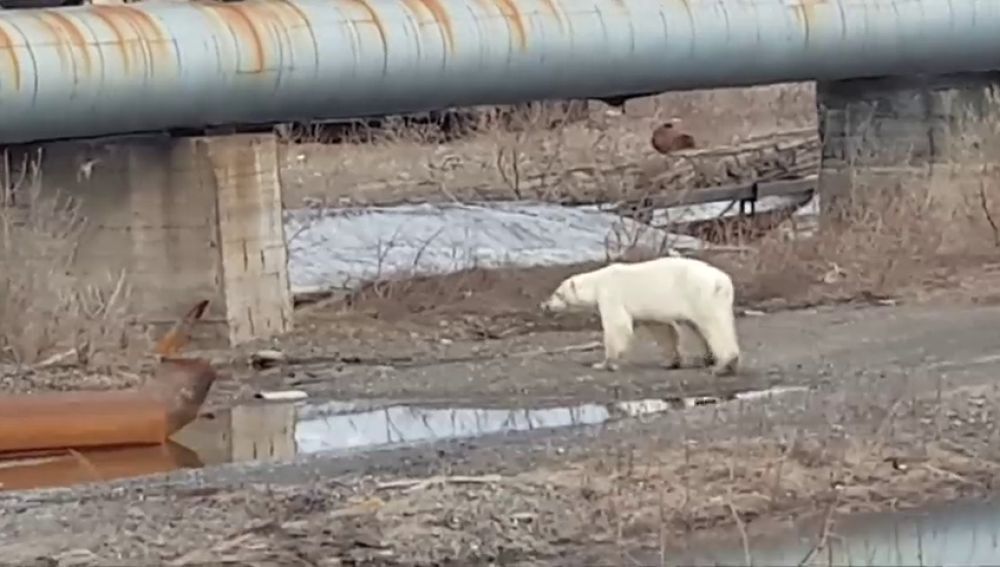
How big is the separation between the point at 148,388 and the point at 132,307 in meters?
2.42

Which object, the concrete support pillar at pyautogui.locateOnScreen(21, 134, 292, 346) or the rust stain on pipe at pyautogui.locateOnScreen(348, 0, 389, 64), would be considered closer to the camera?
the rust stain on pipe at pyautogui.locateOnScreen(348, 0, 389, 64)

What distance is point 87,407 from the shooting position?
9.74 metres

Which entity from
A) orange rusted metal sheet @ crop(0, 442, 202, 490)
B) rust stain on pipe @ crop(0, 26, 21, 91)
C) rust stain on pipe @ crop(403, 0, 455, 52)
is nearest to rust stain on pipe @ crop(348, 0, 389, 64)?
rust stain on pipe @ crop(403, 0, 455, 52)

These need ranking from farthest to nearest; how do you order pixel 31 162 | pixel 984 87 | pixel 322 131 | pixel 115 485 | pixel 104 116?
pixel 322 131 < pixel 984 87 < pixel 31 162 < pixel 104 116 < pixel 115 485

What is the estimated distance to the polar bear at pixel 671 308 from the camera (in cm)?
1047

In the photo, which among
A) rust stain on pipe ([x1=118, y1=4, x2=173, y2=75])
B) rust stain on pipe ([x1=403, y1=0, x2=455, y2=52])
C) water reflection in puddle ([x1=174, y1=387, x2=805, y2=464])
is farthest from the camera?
rust stain on pipe ([x1=403, y1=0, x2=455, y2=52])

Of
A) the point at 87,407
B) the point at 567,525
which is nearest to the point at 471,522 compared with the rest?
the point at 567,525

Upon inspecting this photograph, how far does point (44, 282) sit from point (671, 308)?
3733 millimetres

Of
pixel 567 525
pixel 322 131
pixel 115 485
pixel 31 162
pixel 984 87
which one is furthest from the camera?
pixel 322 131

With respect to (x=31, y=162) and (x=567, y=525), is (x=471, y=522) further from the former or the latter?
(x=31, y=162)

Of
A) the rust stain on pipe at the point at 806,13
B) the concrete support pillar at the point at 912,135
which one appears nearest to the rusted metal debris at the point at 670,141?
the concrete support pillar at the point at 912,135

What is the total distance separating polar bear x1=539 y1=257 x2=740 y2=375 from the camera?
10.5 meters

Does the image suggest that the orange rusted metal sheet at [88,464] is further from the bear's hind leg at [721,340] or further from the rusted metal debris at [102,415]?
the bear's hind leg at [721,340]

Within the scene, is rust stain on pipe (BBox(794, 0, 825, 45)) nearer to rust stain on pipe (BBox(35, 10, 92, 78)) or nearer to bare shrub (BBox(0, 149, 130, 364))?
bare shrub (BBox(0, 149, 130, 364))
